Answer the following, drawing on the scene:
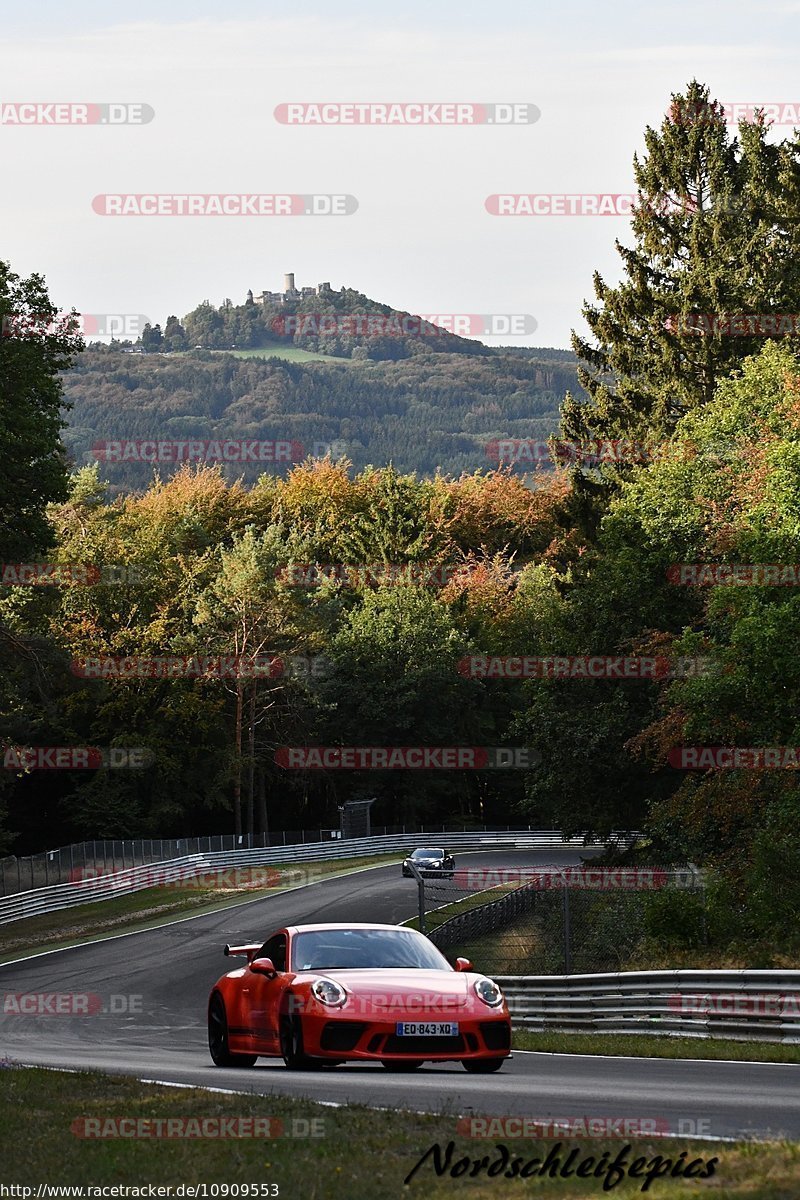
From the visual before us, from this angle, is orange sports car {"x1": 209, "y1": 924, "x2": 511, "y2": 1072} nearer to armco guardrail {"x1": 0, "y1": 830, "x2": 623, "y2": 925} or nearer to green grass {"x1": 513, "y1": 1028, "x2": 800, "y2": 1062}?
green grass {"x1": 513, "y1": 1028, "x2": 800, "y2": 1062}

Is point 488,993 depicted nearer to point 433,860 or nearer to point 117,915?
point 117,915

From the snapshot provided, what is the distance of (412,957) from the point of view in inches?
557

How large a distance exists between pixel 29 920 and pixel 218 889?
31.3ft

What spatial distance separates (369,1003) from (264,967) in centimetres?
155

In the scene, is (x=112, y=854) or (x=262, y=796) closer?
(x=112, y=854)

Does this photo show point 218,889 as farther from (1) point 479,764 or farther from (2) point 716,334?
(1) point 479,764

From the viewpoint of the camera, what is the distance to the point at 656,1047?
16844 mm

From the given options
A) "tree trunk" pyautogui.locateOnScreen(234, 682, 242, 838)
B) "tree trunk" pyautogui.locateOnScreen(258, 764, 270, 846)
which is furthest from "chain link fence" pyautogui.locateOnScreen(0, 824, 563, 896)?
"tree trunk" pyautogui.locateOnScreen(258, 764, 270, 846)

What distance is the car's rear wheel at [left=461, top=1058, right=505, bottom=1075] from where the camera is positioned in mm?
13297

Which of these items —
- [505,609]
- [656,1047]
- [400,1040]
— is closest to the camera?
[400,1040]

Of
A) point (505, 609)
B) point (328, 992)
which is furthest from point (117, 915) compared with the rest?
point (505, 609)

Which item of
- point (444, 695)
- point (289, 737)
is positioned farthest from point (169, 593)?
point (444, 695)

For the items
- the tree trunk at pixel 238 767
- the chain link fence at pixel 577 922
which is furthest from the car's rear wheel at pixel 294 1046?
the tree trunk at pixel 238 767

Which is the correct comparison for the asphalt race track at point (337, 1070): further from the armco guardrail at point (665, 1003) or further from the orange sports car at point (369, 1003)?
the armco guardrail at point (665, 1003)
